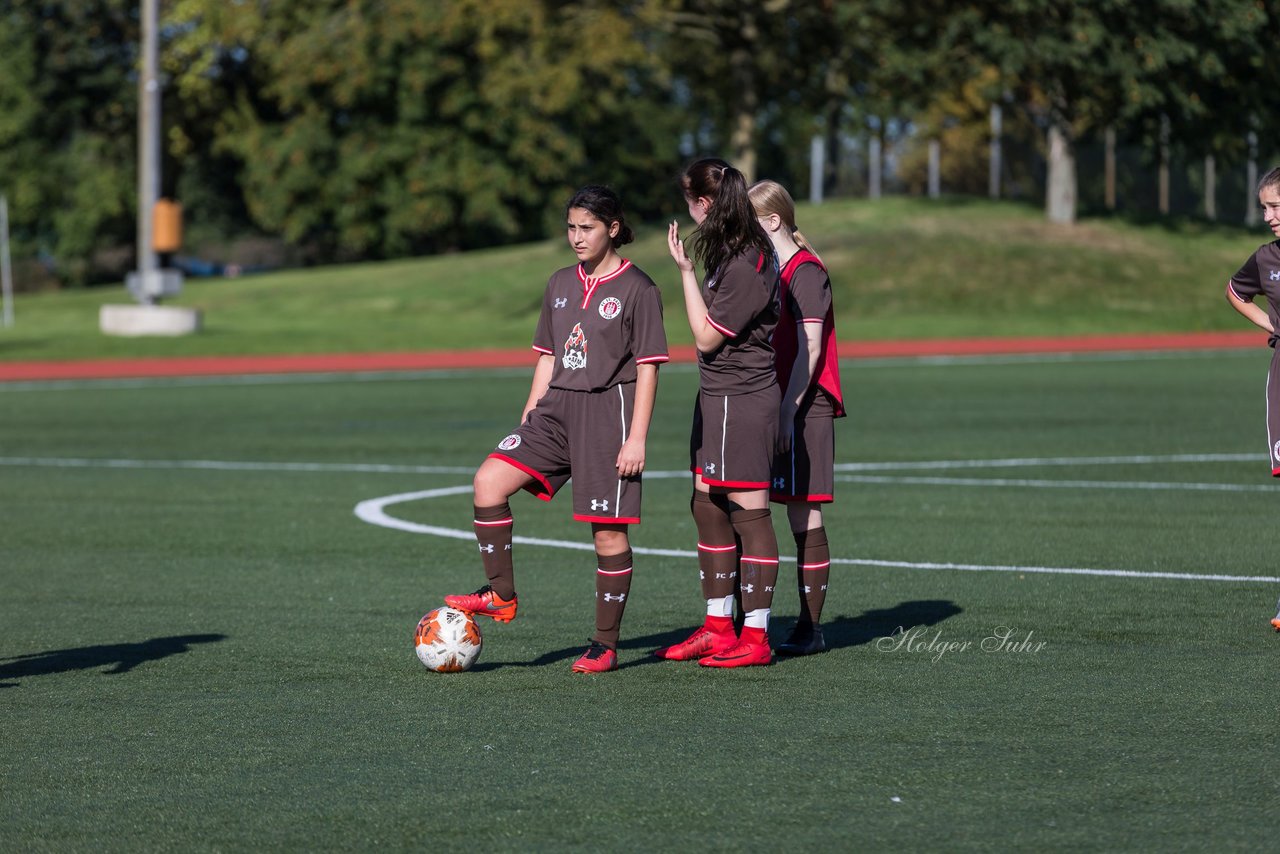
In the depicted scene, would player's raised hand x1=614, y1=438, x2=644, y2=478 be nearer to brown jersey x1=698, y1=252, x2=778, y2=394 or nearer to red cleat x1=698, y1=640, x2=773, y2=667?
brown jersey x1=698, y1=252, x2=778, y2=394

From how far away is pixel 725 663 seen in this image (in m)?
7.12

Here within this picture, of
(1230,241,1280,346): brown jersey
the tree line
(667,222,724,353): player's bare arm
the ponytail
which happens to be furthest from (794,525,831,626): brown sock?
the tree line

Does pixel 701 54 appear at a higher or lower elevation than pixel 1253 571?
higher

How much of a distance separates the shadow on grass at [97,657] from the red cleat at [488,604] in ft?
3.85

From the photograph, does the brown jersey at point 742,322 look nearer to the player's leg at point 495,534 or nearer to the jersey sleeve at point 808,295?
the jersey sleeve at point 808,295

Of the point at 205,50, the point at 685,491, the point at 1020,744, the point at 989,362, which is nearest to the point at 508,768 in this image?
the point at 1020,744

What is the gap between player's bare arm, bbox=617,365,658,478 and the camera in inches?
268

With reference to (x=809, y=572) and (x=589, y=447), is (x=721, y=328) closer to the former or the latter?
(x=589, y=447)

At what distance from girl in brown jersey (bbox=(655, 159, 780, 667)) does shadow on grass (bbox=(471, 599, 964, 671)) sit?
0.75 feet

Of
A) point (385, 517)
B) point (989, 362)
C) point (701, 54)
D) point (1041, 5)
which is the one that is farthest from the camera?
point (701, 54)

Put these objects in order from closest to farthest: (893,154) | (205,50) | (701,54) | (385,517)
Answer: (385,517)
(701,54)
(205,50)
(893,154)

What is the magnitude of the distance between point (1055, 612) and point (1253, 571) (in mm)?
1648

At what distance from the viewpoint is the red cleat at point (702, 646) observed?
720 cm

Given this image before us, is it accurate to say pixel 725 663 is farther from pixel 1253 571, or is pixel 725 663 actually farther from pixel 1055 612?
pixel 1253 571
